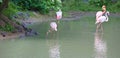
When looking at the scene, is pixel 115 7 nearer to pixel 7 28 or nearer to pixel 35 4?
pixel 35 4

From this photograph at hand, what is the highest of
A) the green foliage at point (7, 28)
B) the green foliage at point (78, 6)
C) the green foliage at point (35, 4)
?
the green foliage at point (7, 28)

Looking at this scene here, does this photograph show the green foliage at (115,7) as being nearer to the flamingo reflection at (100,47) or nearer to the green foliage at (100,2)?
the green foliage at (100,2)

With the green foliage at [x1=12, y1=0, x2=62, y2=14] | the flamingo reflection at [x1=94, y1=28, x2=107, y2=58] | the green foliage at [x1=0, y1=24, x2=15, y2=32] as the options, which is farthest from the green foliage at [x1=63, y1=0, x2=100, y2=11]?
the flamingo reflection at [x1=94, y1=28, x2=107, y2=58]

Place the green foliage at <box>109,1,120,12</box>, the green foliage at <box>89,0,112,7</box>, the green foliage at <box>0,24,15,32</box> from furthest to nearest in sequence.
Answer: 1. the green foliage at <box>89,0,112,7</box>
2. the green foliage at <box>109,1,120,12</box>
3. the green foliage at <box>0,24,15,32</box>

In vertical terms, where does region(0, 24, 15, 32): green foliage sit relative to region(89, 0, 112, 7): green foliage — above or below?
above

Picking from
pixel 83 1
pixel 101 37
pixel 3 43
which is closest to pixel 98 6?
pixel 83 1

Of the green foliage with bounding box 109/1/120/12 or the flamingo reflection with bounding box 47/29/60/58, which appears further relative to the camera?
the green foliage with bounding box 109/1/120/12

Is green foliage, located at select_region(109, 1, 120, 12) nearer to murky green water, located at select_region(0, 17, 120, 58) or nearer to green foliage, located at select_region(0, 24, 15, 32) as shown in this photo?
murky green water, located at select_region(0, 17, 120, 58)

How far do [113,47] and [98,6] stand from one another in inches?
1238

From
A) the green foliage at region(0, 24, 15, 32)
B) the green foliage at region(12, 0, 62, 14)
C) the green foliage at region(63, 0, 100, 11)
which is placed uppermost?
the green foliage at region(0, 24, 15, 32)

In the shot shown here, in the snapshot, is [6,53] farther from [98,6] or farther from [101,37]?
[98,6]

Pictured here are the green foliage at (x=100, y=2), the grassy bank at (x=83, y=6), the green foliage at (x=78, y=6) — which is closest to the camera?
the grassy bank at (x=83, y=6)

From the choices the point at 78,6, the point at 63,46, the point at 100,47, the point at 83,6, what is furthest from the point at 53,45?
the point at 83,6

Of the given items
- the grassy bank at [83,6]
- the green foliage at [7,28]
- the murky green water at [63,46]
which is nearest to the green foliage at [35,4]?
the grassy bank at [83,6]
